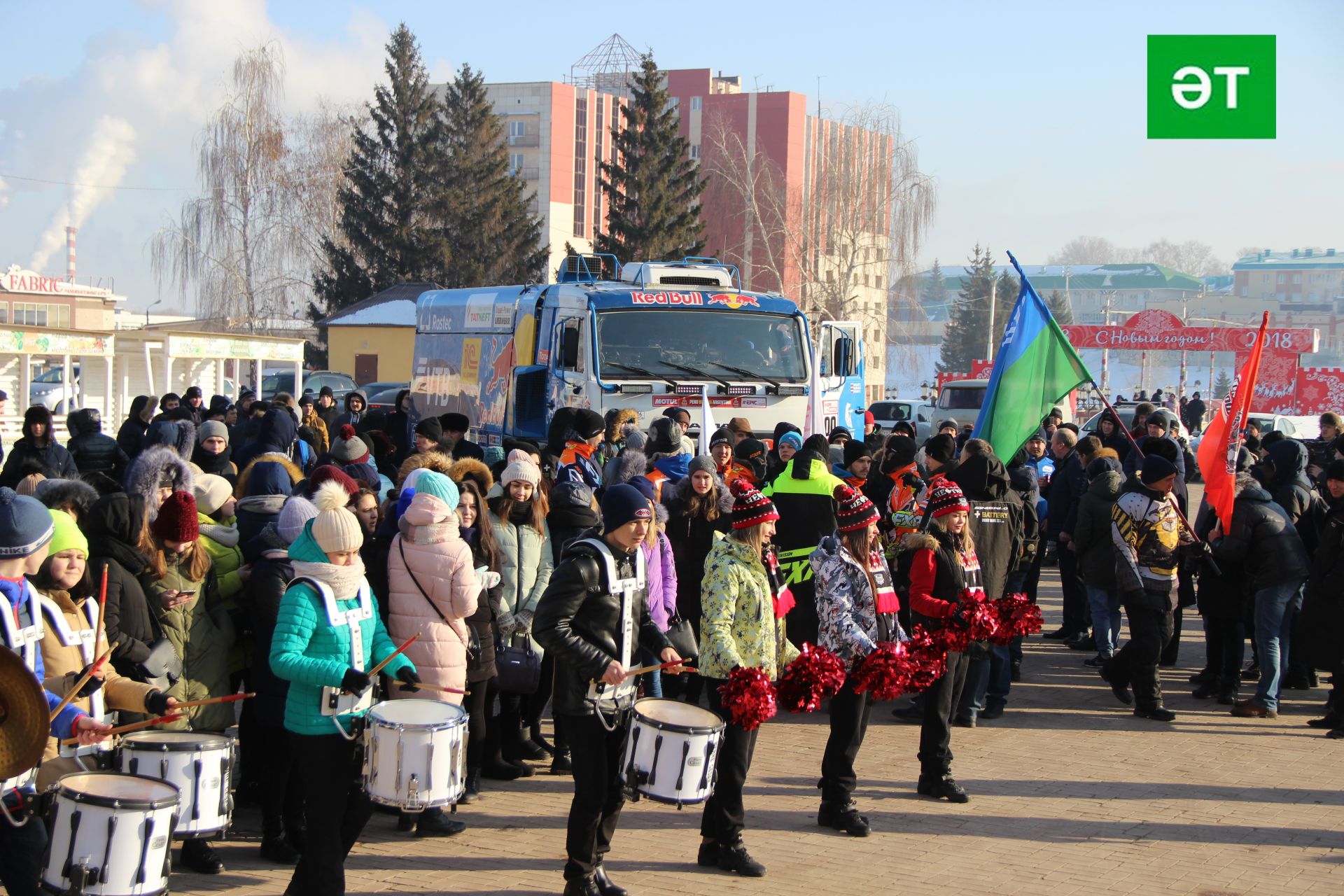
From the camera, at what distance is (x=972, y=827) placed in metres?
7.06

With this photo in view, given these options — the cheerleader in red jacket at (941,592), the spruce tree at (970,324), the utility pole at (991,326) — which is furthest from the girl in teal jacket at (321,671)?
the spruce tree at (970,324)

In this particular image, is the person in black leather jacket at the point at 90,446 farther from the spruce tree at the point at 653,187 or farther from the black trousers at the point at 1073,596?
the spruce tree at the point at 653,187

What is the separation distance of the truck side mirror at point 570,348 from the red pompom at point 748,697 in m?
9.98

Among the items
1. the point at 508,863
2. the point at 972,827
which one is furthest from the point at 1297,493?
the point at 508,863

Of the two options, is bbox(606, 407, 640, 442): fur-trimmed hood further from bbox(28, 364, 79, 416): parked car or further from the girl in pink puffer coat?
bbox(28, 364, 79, 416): parked car

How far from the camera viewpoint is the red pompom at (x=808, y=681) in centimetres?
616

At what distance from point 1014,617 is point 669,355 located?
8.61m

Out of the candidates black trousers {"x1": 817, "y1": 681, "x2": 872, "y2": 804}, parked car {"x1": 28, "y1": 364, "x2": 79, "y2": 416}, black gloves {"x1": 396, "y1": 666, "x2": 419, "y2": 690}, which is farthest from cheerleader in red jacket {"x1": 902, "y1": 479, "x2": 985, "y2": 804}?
parked car {"x1": 28, "y1": 364, "x2": 79, "y2": 416}

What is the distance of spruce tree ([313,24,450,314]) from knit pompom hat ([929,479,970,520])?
52.7 metres

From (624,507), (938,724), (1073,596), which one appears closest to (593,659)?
(624,507)

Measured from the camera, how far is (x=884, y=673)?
21.4 feet

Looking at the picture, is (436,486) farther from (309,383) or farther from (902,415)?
(309,383)

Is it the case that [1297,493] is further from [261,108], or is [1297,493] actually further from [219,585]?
[261,108]

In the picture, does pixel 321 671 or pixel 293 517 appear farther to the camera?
pixel 293 517
